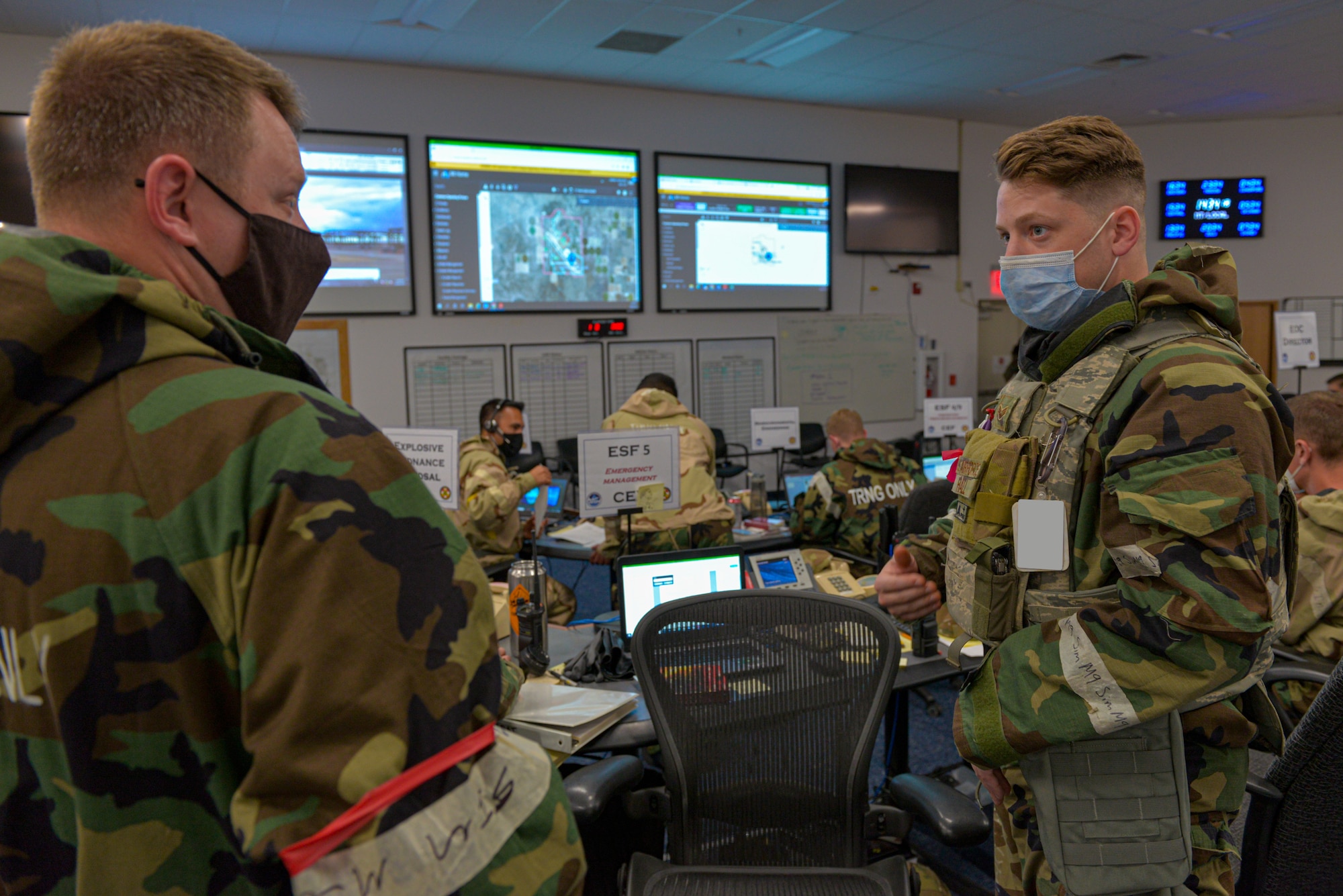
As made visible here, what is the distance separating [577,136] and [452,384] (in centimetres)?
225

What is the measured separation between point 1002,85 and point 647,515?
17.1 ft

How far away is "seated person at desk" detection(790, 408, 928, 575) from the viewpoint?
4078 mm

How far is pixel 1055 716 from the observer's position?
3.97ft

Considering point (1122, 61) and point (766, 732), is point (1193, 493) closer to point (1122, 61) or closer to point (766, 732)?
point (766, 732)

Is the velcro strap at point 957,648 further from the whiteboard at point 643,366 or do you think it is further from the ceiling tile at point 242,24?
the whiteboard at point 643,366

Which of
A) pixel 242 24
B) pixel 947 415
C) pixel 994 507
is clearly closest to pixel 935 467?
pixel 947 415

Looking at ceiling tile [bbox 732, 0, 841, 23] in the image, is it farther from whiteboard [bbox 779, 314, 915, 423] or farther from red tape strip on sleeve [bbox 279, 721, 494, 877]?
red tape strip on sleeve [bbox 279, 721, 494, 877]

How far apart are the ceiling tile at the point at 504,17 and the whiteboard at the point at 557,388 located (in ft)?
7.44

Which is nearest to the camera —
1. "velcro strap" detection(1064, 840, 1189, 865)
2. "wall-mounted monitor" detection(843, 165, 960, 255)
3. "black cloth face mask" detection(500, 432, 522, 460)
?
"velcro strap" detection(1064, 840, 1189, 865)

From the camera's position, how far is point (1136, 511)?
116 centimetres

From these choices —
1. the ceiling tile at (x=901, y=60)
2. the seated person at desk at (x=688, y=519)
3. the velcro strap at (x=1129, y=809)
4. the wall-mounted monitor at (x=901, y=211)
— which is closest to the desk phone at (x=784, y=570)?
the seated person at desk at (x=688, y=519)

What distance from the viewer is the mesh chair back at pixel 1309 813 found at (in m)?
1.60

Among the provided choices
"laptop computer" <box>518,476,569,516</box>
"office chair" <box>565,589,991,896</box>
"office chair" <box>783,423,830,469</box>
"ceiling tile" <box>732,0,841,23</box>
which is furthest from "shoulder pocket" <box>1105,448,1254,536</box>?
"office chair" <box>783,423,830,469</box>

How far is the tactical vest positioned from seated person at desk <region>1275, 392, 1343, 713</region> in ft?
4.35
